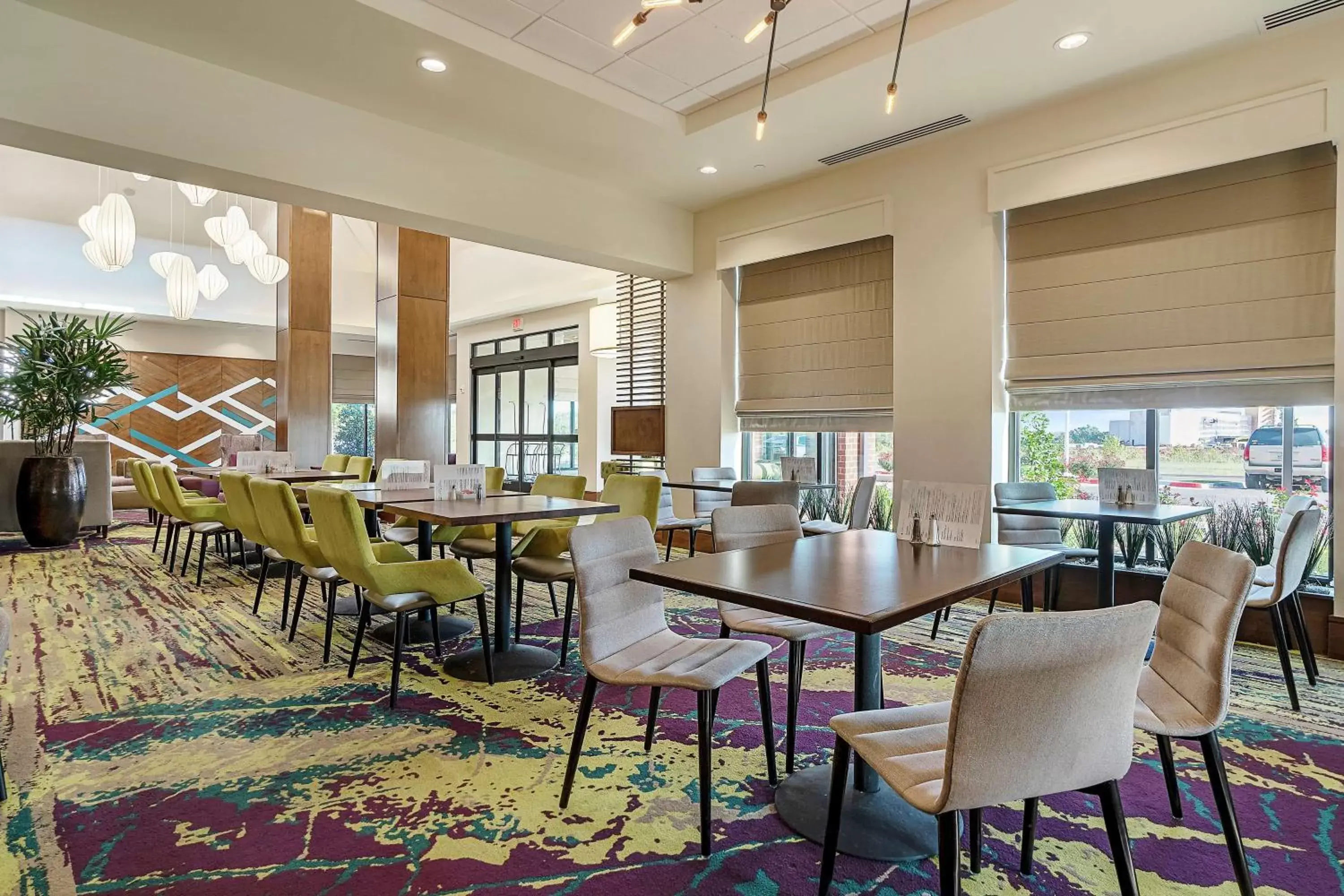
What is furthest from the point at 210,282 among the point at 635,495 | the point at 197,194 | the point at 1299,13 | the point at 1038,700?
the point at 1038,700

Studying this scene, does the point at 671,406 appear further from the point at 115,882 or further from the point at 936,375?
the point at 115,882

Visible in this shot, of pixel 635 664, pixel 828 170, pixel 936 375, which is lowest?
→ pixel 635 664

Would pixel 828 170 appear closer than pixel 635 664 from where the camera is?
No

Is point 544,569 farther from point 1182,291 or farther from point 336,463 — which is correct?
point 336,463

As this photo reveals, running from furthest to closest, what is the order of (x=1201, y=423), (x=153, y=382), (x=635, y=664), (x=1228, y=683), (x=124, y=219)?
1. (x=153, y=382)
2. (x=124, y=219)
3. (x=1201, y=423)
4. (x=635, y=664)
5. (x=1228, y=683)

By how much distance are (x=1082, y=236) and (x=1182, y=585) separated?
12.1 feet

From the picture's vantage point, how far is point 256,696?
3.45 m

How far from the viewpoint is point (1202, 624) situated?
1973mm

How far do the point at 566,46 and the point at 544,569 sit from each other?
321cm

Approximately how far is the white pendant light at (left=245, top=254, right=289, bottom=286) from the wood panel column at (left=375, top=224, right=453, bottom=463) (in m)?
2.19

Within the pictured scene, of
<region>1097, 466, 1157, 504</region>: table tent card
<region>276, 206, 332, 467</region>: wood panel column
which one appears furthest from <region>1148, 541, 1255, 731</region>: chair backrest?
<region>276, 206, 332, 467</region>: wood panel column

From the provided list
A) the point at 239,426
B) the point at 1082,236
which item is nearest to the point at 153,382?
the point at 239,426

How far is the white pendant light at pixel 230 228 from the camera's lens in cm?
916

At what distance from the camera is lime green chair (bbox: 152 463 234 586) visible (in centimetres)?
605
